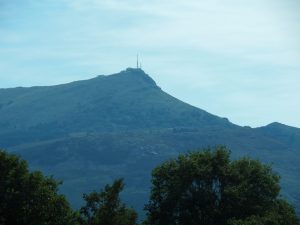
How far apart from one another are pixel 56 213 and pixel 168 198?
14599 millimetres

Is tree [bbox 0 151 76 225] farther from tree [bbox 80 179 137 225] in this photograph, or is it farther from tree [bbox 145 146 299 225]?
tree [bbox 145 146 299 225]

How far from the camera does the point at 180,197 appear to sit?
5969 cm

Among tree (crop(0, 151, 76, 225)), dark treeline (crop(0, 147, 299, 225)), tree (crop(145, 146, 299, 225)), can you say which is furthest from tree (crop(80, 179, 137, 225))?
tree (crop(145, 146, 299, 225))

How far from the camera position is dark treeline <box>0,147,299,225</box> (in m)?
48.1

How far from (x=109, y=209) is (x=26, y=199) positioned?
22.5 feet

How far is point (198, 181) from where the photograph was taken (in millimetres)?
60312

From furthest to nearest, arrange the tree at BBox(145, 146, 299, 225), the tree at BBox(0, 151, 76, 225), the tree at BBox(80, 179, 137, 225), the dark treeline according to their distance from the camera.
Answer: the tree at BBox(145, 146, 299, 225)
the dark treeline
the tree at BBox(80, 179, 137, 225)
the tree at BBox(0, 151, 76, 225)

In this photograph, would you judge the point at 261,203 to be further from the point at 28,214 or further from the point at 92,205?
the point at 28,214

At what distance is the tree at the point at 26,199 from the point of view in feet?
154

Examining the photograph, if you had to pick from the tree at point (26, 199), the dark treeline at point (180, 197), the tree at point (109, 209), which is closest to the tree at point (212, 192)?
the dark treeline at point (180, 197)

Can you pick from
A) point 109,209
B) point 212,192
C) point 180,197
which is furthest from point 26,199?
point 212,192

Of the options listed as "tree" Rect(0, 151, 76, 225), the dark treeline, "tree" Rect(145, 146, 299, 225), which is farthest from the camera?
"tree" Rect(145, 146, 299, 225)

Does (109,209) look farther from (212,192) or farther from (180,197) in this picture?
(212,192)

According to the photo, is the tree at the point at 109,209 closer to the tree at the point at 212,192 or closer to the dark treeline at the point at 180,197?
the dark treeline at the point at 180,197
